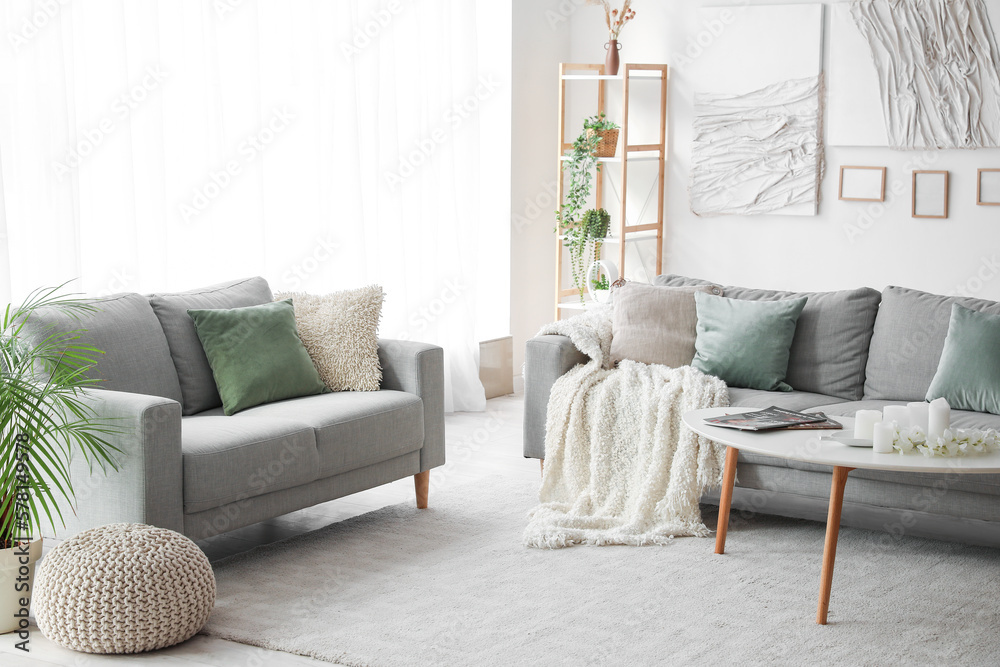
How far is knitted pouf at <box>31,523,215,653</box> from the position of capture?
2.61m

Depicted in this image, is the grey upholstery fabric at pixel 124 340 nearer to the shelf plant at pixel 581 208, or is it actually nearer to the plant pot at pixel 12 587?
the plant pot at pixel 12 587

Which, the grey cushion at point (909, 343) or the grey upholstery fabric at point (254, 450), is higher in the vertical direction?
the grey cushion at point (909, 343)

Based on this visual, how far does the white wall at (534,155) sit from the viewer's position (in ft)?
20.0

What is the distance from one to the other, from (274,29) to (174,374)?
1.89 meters

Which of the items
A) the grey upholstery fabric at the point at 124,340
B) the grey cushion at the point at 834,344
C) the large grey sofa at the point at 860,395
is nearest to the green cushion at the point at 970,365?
the large grey sofa at the point at 860,395

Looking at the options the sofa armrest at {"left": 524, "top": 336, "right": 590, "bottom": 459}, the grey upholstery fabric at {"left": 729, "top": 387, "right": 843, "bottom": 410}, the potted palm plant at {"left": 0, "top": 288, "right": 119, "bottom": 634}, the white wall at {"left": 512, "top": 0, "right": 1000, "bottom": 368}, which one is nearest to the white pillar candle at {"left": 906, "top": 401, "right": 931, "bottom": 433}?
the grey upholstery fabric at {"left": 729, "top": 387, "right": 843, "bottom": 410}

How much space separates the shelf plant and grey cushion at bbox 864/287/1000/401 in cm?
224

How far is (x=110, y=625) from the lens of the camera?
8.56 ft

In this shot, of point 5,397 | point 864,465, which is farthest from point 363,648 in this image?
point 864,465

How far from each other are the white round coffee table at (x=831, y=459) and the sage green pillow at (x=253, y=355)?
1.43 metres

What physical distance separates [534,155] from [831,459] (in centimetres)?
381

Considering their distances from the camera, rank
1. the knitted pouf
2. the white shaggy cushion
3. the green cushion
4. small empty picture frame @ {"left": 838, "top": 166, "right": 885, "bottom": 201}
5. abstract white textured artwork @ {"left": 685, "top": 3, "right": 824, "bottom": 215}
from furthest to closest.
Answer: abstract white textured artwork @ {"left": 685, "top": 3, "right": 824, "bottom": 215} → small empty picture frame @ {"left": 838, "top": 166, "right": 885, "bottom": 201} → the white shaggy cushion → the green cushion → the knitted pouf

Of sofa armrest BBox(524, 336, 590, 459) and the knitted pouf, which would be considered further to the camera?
sofa armrest BBox(524, 336, 590, 459)

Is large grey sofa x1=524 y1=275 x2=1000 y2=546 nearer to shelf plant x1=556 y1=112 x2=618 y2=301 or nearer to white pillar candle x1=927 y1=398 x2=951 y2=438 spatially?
white pillar candle x1=927 y1=398 x2=951 y2=438
